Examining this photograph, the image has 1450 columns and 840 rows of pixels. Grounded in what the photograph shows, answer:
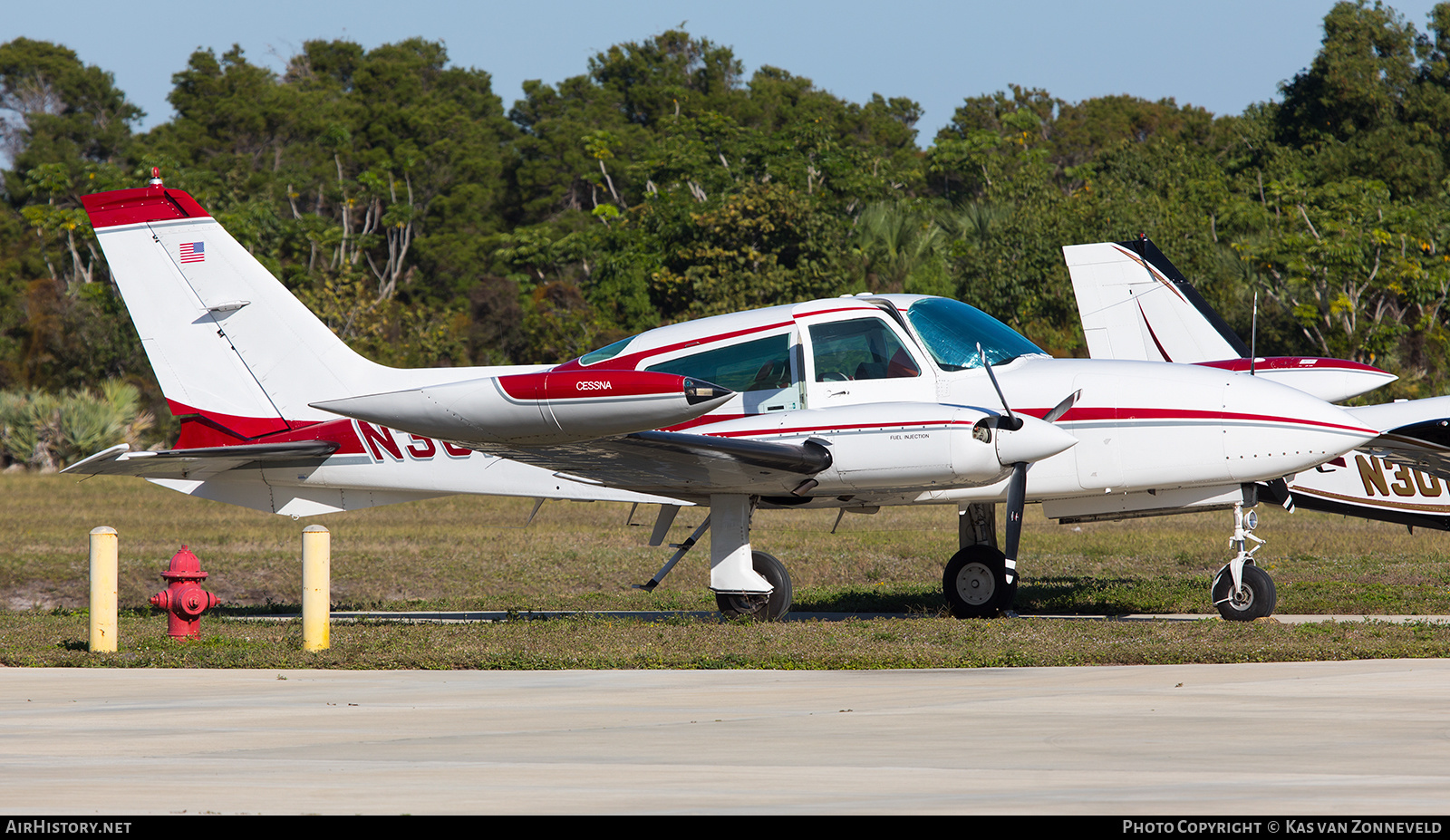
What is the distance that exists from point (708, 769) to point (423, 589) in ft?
41.8

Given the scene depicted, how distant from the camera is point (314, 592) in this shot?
1027cm

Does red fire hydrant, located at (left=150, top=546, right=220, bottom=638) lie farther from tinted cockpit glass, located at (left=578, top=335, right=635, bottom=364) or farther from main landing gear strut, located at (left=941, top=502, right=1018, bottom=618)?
main landing gear strut, located at (left=941, top=502, right=1018, bottom=618)

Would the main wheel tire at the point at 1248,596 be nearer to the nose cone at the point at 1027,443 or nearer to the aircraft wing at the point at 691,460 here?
the nose cone at the point at 1027,443

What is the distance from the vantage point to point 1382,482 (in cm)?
1526

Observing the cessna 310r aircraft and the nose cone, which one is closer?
the cessna 310r aircraft

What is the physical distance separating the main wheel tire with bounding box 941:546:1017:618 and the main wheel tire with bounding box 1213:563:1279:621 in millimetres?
1581

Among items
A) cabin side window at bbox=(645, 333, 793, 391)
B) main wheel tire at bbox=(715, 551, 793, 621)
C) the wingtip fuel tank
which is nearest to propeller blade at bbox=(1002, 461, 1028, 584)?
main wheel tire at bbox=(715, 551, 793, 621)

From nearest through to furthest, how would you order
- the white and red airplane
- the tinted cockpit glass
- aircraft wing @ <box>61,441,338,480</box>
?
the tinted cockpit glass
aircraft wing @ <box>61,441,338,480</box>
the white and red airplane

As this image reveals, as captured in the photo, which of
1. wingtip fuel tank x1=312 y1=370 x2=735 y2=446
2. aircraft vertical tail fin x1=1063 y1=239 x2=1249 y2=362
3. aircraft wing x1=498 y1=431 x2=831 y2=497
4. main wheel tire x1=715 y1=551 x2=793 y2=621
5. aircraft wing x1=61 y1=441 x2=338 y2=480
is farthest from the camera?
aircraft vertical tail fin x1=1063 y1=239 x2=1249 y2=362

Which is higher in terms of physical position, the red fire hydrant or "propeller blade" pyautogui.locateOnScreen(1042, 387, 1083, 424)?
"propeller blade" pyautogui.locateOnScreen(1042, 387, 1083, 424)

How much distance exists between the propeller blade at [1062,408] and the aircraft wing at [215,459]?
6.59m

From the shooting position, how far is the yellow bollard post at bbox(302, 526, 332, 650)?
1022 centimetres

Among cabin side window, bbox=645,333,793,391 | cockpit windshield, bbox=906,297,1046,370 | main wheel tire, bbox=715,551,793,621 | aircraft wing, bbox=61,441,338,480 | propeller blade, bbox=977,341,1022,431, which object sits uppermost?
cockpit windshield, bbox=906,297,1046,370

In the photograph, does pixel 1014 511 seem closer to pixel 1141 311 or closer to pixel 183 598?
pixel 1141 311
